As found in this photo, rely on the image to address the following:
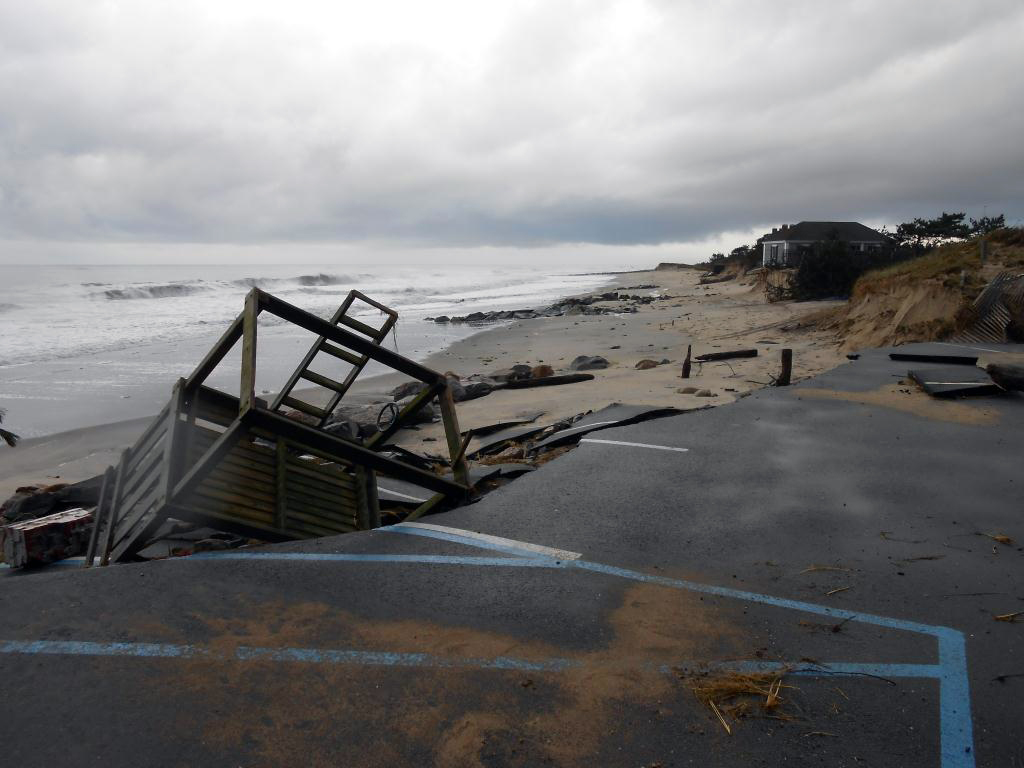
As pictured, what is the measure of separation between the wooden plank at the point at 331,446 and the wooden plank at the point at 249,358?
0.32ft

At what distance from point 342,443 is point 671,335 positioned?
20896 millimetres

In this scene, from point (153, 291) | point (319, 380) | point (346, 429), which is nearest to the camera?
point (319, 380)

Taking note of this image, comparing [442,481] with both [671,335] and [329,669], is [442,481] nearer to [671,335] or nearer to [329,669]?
[329,669]

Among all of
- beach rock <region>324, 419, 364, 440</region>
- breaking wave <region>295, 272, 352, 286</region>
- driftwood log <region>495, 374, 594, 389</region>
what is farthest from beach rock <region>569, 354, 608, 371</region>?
breaking wave <region>295, 272, 352, 286</region>

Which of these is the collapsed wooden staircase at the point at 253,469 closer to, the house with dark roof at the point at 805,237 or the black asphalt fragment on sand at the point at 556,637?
the black asphalt fragment on sand at the point at 556,637

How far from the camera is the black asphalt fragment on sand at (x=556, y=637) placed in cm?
318

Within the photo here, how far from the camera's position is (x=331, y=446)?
561cm

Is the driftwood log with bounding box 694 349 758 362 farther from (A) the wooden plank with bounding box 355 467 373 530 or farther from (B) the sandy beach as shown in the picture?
(A) the wooden plank with bounding box 355 467 373 530

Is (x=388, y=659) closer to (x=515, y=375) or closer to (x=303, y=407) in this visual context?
(x=303, y=407)

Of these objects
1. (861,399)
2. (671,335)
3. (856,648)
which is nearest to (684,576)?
(856,648)

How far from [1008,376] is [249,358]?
1043 centimetres

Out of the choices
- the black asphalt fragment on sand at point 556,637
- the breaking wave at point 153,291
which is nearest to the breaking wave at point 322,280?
the breaking wave at point 153,291

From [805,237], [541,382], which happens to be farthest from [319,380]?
[805,237]

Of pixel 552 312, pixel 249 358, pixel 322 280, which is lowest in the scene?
pixel 552 312
